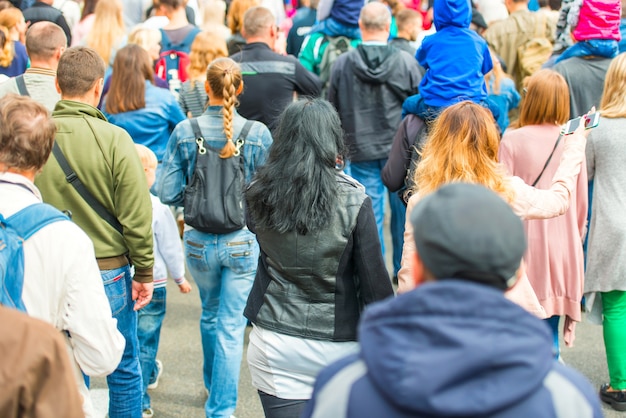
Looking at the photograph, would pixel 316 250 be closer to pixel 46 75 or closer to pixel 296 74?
pixel 46 75

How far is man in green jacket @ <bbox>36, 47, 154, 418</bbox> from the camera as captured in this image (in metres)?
3.70

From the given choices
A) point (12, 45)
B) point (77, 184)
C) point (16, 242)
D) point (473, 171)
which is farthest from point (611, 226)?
point (12, 45)

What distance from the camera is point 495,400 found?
159 centimetres

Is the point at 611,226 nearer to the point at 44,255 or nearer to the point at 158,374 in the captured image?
the point at 158,374

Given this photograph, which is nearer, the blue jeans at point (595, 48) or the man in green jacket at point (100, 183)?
the man in green jacket at point (100, 183)

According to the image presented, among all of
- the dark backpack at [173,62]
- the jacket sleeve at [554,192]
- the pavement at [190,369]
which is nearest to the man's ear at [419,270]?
the jacket sleeve at [554,192]

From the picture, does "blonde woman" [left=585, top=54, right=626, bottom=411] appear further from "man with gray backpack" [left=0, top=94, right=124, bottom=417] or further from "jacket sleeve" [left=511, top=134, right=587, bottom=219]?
"man with gray backpack" [left=0, top=94, right=124, bottom=417]

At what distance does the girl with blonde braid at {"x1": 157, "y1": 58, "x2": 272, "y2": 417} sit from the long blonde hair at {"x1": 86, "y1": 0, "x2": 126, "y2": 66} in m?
2.89

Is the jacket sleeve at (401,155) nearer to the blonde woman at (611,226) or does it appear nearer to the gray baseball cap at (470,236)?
the blonde woman at (611,226)

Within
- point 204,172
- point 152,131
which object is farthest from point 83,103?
point 152,131

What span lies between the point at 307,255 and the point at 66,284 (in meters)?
0.90

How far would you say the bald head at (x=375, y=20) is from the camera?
20.8 feet

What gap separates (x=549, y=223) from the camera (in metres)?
4.64

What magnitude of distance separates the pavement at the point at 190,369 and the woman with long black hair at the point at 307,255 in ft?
5.28
